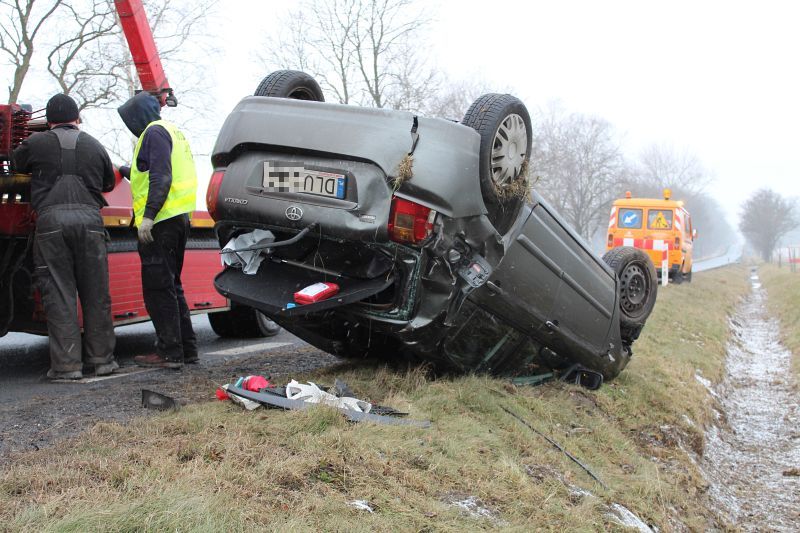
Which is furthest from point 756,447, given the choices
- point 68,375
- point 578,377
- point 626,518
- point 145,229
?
point 68,375

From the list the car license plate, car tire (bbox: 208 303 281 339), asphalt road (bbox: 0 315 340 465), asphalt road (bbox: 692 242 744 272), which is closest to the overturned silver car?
the car license plate

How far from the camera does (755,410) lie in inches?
330

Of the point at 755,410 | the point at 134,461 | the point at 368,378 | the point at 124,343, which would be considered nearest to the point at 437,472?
the point at 134,461

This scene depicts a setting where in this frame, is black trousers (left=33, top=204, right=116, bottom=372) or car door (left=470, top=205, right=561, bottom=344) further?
black trousers (left=33, top=204, right=116, bottom=372)

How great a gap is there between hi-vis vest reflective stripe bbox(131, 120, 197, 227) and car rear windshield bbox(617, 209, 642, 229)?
15.9m

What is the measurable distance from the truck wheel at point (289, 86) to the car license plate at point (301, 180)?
757 mm

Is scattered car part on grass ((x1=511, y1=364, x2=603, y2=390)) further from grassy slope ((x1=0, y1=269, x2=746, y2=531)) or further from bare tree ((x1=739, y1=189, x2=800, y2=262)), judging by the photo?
bare tree ((x1=739, y1=189, x2=800, y2=262))

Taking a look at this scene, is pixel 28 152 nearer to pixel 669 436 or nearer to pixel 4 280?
pixel 4 280

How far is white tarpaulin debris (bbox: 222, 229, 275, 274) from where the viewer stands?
13.6ft

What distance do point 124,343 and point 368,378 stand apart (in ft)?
10.9

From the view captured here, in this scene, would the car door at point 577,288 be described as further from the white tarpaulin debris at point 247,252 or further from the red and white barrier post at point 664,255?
the red and white barrier post at point 664,255

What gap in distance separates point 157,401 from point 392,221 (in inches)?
58.1

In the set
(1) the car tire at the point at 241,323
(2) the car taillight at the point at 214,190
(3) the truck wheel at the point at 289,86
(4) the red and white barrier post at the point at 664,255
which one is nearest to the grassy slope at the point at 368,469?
(2) the car taillight at the point at 214,190

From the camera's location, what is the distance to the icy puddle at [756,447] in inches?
200
